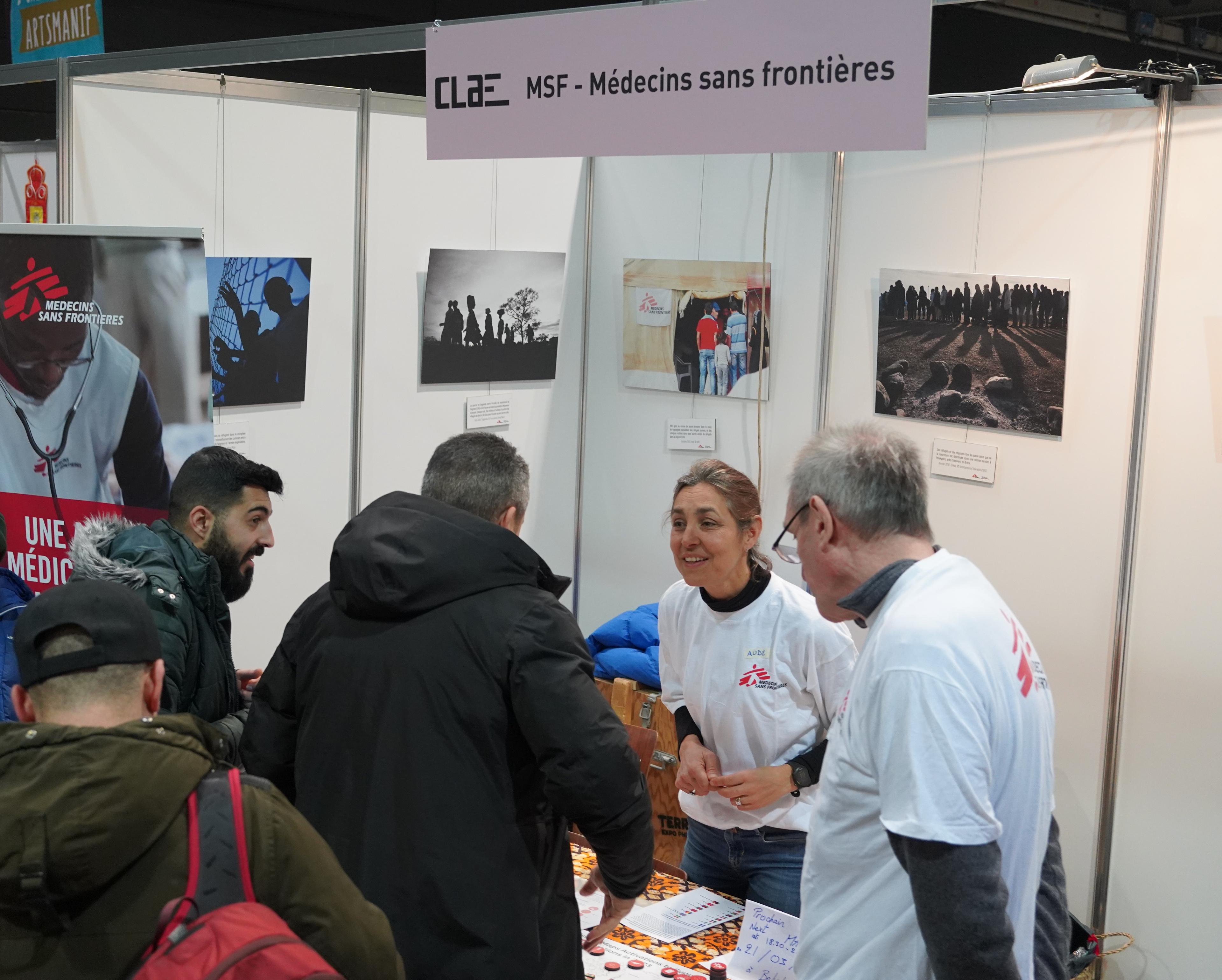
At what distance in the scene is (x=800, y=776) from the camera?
2.71 meters

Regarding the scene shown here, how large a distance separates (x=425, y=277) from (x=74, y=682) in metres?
3.72

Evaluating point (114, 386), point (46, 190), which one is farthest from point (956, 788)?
point (46, 190)

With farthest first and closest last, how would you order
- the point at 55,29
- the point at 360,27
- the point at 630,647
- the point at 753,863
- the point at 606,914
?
the point at 360,27, the point at 55,29, the point at 630,647, the point at 753,863, the point at 606,914

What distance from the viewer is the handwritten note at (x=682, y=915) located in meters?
2.46

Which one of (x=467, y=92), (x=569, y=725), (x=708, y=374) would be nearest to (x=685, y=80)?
(x=467, y=92)

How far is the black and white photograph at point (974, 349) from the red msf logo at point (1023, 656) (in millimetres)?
2746

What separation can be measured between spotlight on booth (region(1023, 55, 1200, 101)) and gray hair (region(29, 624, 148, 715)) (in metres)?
3.10

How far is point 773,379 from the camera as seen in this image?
511 cm

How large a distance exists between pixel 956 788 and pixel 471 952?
0.87m

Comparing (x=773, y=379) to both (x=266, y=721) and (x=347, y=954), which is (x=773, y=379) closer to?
(x=266, y=721)
